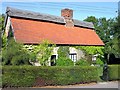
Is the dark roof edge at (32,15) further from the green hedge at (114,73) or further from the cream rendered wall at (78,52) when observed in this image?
the green hedge at (114,73)

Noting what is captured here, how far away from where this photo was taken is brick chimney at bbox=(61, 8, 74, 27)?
3562 centimetres

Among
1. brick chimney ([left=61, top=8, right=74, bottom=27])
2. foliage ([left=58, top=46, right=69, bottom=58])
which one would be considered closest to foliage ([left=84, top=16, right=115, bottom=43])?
brick chimney ([left=61, top=8, right=74, bottom=27])

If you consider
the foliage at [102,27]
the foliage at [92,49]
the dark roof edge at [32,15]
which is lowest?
the foliage at [92,49]

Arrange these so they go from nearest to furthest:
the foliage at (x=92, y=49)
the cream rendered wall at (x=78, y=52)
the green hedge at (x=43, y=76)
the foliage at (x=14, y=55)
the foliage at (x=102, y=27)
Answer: the green hedge at (x=43, y=76)
the foliage at (x=14, y=55)
the cream rendered wall at (x=78, y=52)
the foliage at (x=92, y=49)
the foliage at (x=102, y=27)

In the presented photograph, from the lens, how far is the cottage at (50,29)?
2755 centimetres

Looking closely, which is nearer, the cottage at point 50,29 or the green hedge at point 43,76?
the green hedge at point 43,76

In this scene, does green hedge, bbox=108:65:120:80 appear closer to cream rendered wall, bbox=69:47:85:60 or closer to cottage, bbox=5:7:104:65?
cottage, bbox=5:7:104:65

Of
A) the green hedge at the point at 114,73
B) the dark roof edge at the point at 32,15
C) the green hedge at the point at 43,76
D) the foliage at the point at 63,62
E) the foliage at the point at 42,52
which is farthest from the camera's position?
the dark roof edge at the point at 32,15

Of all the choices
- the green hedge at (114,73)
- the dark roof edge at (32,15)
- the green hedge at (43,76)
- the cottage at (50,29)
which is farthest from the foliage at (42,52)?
the dark roof edge at (32,15)

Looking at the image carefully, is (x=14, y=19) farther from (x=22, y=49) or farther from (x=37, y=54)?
(x=22, y=49)

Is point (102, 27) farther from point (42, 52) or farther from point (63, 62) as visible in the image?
point (42, 52)

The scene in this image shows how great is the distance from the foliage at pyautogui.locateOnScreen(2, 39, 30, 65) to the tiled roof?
4.84 m

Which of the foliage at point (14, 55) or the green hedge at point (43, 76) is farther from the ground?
the foliage at point (14, 55)

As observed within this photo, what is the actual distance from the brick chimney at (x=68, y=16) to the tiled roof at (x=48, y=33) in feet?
2.27
